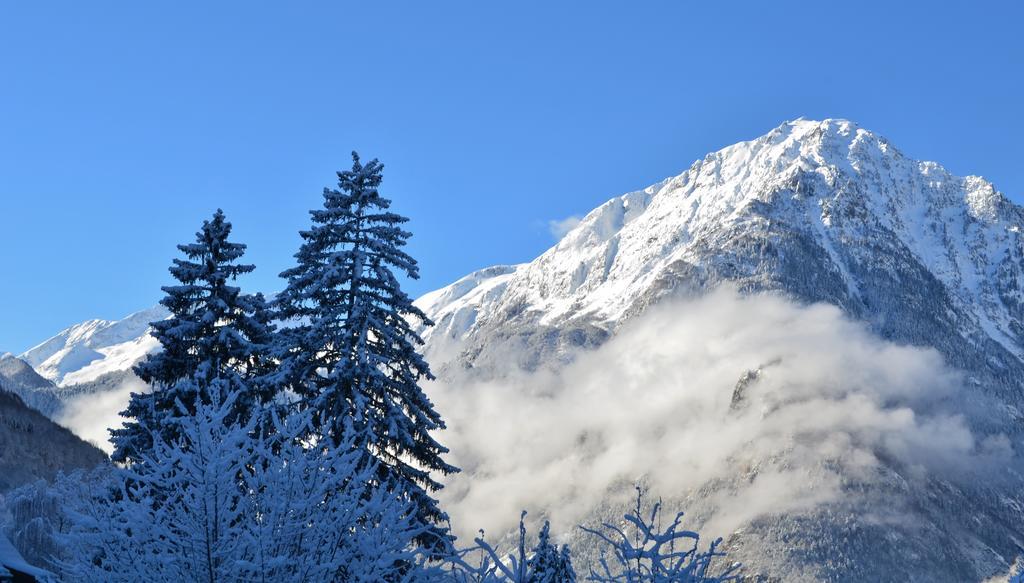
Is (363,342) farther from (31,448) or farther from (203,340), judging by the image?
(31,448)

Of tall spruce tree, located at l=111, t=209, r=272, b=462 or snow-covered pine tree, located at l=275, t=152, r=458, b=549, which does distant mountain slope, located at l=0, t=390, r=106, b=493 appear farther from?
snow-covered pine tree, located at l=275, t=152, r=458, b=549

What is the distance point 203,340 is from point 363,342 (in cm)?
383

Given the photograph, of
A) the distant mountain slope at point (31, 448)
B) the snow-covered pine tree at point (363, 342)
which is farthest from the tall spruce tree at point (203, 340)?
the distant mountain slope at point (31, 448)

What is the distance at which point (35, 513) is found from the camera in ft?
75.2

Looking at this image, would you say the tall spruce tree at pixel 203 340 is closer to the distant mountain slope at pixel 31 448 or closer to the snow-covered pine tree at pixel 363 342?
the snow-covered pine tree at pixel 363 342

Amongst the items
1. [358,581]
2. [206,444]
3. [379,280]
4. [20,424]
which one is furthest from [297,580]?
[20,424]

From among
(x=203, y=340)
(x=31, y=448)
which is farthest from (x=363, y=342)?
(x=31, y=448)

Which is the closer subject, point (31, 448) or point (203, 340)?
point (203, 340)

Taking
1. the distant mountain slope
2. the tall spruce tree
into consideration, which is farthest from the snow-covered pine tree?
the distant mountain slope

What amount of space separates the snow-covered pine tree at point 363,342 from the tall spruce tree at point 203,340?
1048 millimetres

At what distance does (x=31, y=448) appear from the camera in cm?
3547

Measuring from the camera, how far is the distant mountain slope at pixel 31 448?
1272 inches

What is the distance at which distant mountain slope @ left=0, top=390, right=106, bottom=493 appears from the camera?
3231 centimetres

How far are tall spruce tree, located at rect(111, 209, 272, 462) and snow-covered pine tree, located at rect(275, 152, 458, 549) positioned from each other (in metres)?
1.05
